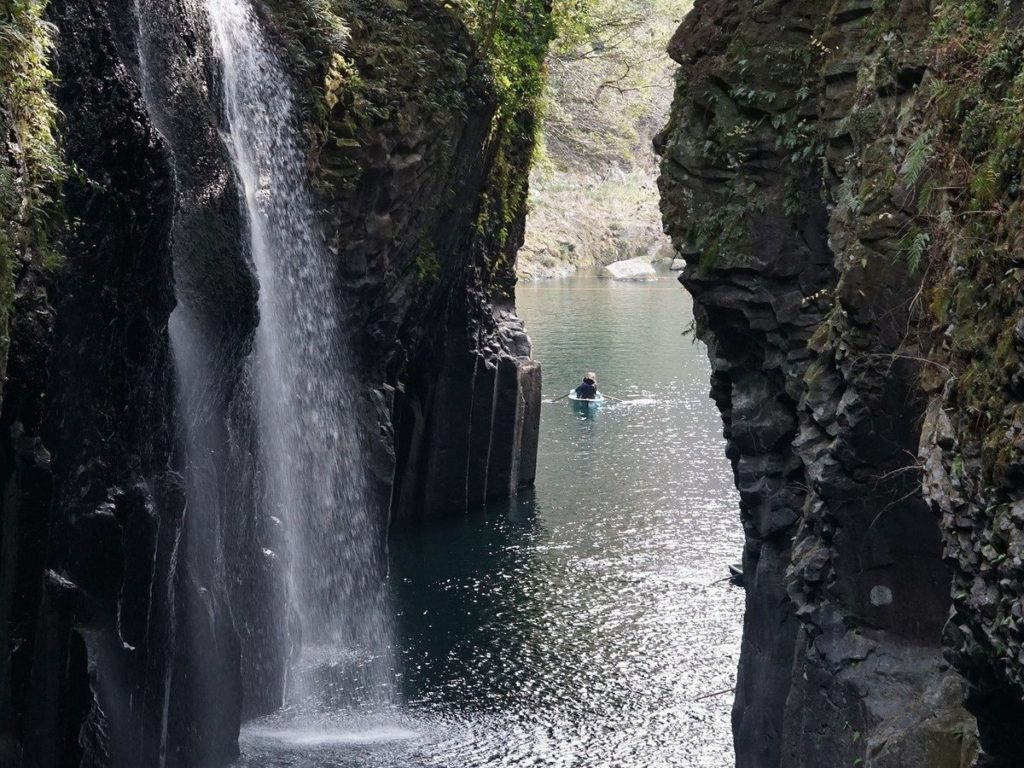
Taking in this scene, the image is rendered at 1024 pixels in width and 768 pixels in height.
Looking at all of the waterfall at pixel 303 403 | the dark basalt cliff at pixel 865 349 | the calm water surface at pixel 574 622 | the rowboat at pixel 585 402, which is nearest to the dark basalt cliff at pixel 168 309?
the waterfall at pixel 303 403

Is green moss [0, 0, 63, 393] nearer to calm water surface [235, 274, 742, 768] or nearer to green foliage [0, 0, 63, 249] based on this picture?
green foliage [0, 0, 63, 249]

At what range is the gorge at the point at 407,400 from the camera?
356 inches

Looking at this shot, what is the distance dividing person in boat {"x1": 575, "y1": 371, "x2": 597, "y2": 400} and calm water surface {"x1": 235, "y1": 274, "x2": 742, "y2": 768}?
1.16 meters

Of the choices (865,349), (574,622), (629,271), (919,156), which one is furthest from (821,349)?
(629,271)

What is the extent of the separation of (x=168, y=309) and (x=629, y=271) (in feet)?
215

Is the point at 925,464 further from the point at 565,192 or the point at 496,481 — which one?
the point at 565,192

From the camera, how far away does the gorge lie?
9.03 metres

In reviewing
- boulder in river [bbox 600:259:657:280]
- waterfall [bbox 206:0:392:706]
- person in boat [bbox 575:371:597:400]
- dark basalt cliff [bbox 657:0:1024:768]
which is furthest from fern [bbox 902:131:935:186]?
boulder in river [bbox 600:259:657:280]

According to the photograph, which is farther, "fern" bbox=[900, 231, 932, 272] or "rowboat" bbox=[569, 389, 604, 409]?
"rowboat" bbox=[569, 389, 604, 409]

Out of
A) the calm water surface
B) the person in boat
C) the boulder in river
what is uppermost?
the boulder in river

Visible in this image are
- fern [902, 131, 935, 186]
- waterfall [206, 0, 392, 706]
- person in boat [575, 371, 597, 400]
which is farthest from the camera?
person in boat [575, 371, 597, 400]

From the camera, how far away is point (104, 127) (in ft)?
36.3

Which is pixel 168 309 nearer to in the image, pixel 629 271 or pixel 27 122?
pixel 27 122

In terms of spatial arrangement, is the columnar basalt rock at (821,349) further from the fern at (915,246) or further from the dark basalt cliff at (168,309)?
the dark basalt cliff at (168,309)
